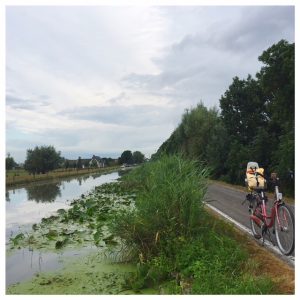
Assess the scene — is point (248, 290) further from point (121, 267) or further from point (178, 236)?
point (121, 267)

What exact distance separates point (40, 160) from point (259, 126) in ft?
179

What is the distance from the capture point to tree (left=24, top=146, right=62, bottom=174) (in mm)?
74500

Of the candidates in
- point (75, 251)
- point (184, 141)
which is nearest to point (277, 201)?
point (75, 251)

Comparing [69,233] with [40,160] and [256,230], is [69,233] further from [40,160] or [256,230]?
[40,160]

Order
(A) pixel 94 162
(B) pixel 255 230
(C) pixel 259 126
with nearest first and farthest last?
(B) pixel 255 230 → (C) pixel 259 126 → (A) pixel 94 162

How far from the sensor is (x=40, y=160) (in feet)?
246

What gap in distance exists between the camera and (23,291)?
24.1 ft

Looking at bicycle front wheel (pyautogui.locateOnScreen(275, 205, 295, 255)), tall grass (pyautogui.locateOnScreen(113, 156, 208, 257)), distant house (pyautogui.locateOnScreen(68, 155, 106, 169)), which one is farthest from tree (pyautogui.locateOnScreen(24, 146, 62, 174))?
bicycle front wheel (pyautogui.locateOnScreen(275, 205, 295, 255))

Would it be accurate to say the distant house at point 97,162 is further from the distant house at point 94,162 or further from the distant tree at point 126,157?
the distant tree at point 126,157

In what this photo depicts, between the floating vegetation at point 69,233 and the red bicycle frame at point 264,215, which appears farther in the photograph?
the floating vegetation at point 69,233

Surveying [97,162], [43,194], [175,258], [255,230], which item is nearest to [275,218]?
[255,230]

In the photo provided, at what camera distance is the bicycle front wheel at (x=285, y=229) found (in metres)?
6.77

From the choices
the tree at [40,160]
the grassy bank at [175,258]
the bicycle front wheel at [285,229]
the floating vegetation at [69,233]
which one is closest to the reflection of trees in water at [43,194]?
the floating vegetation at [69,233]

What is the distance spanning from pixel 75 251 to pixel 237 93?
74.5 feet
